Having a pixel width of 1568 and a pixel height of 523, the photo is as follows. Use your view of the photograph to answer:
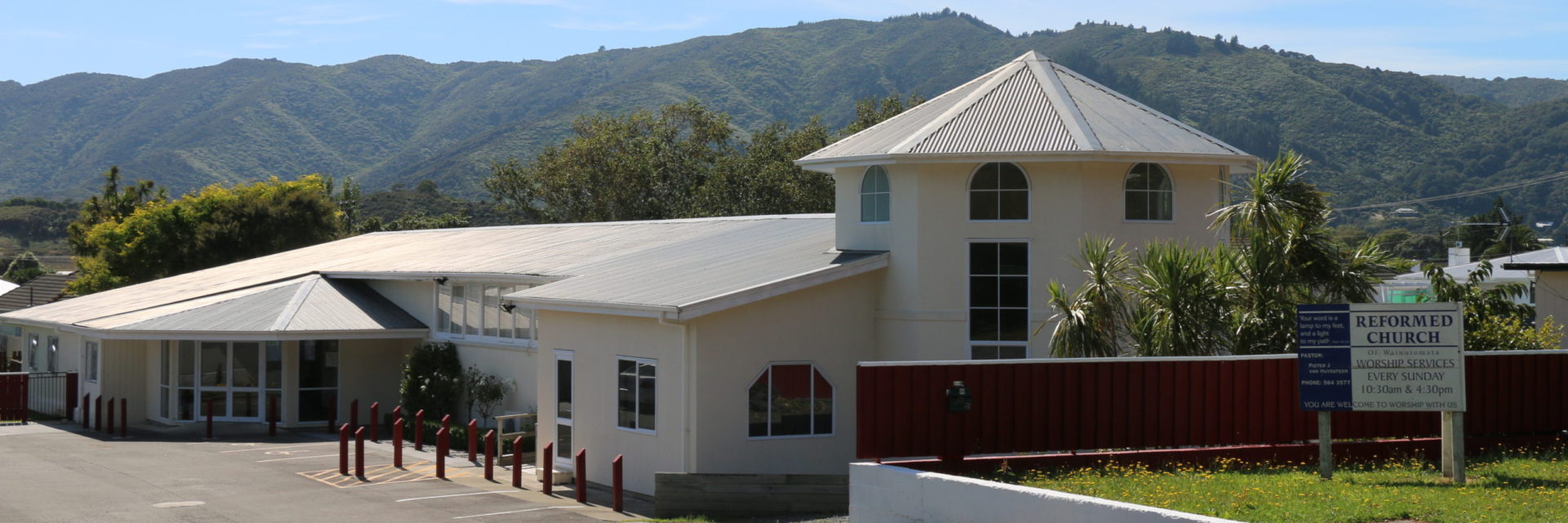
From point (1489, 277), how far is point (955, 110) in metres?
23.3

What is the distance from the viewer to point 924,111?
2341cm

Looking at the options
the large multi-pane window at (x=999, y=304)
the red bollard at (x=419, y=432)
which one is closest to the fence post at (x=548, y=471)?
the red bollard at (x=419, y=432)

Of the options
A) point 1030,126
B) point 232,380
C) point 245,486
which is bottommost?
point 245,486

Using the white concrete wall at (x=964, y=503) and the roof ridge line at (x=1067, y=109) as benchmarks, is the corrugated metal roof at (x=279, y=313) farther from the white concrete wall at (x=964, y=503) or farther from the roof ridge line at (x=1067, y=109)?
the white concrete wall at (x=964, y=503)

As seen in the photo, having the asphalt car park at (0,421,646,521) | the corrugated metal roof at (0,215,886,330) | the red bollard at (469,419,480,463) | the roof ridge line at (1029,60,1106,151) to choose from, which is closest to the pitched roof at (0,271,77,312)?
the corrugated metal roof at (0,215,886,330)

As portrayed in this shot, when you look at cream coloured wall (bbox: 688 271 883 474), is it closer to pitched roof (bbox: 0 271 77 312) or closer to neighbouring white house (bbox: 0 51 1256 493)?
neighbouring white house (bbox: 0 51 1256 493)

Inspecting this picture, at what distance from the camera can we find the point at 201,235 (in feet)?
186

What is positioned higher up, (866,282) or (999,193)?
(999,193)

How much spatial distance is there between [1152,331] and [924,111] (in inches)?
270

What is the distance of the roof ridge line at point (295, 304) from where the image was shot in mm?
29422

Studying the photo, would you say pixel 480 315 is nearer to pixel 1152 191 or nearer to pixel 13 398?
pixel 13 398

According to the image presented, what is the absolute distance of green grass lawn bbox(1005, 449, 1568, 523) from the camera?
11820 mm

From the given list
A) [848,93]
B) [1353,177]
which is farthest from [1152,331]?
[848,93]

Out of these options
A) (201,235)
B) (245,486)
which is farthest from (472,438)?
(201,235)
